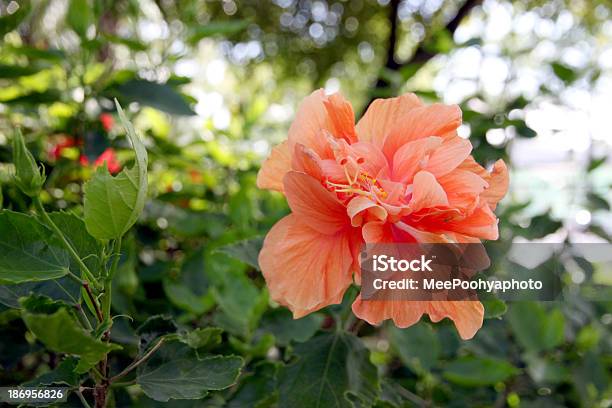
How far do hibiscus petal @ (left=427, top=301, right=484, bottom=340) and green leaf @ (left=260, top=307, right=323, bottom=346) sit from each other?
218mm

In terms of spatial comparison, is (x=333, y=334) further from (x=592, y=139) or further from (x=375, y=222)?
(x=592, y=139)

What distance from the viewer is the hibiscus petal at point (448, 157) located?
A: 18.4 inches

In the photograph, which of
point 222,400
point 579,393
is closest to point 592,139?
point 579,393

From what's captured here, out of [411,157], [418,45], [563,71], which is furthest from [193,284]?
[418,45]

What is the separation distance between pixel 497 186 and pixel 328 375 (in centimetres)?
26

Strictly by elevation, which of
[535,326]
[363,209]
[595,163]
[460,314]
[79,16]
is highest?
[79,16]

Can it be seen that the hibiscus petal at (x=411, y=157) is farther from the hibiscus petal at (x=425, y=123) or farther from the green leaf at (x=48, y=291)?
the green leaf at (x=48, y=291)

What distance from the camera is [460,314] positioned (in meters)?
0.48

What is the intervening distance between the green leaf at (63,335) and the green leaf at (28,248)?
83 mm

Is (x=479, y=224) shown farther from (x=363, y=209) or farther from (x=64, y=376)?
(x=64, y=376)

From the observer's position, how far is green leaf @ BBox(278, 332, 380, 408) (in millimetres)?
557

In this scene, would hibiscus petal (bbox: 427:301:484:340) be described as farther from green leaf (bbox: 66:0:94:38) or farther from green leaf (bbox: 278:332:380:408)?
green leaf (bbox: 66:0:94:38)

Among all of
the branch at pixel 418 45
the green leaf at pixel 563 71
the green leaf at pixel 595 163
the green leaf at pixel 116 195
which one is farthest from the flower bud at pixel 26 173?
the branch at pixel 418 45

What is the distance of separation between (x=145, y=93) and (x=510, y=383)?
0.80 meters
